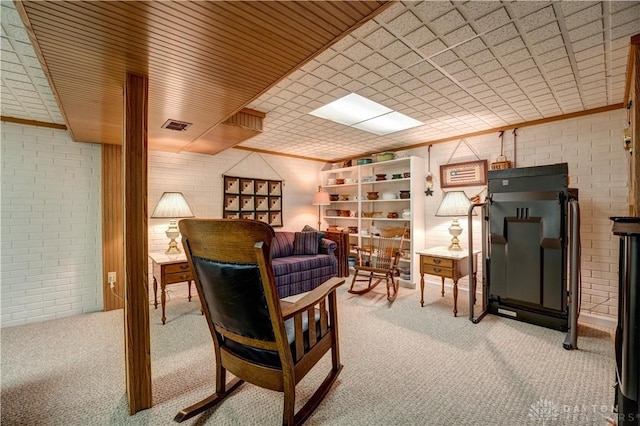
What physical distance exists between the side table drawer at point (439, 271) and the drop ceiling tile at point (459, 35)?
231cm

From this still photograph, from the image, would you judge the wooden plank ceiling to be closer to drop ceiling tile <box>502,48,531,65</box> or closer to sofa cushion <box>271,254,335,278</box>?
drop ceiling tile <box>502,48,531,65</box>

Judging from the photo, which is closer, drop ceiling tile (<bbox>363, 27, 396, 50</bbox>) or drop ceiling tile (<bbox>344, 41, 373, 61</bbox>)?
drop ceiling tile (<bbox>363, 27, 396, 50</bbox>)

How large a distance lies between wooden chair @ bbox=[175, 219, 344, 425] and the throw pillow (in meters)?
2.70

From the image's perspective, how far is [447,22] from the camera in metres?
1.62

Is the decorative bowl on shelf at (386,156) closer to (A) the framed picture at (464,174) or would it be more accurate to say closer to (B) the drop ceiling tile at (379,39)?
(A) the framed picture at (464,174)

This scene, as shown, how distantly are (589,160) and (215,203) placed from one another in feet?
16.0

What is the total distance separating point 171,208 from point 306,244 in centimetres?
202

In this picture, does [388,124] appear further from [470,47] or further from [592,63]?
[592,63]

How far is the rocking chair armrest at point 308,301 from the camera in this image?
141cm

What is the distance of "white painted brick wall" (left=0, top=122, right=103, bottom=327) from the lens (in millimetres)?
2943

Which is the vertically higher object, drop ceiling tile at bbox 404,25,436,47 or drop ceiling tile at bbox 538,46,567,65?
drop ceiling tile at bbox 404,25,436,47

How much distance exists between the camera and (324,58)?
6.56 feet

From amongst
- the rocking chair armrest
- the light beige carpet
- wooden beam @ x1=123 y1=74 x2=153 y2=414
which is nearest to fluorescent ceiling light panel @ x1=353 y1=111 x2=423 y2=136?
the rocking chair armrest

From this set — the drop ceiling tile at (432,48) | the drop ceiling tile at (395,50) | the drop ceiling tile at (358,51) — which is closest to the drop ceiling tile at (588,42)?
the drop ceiling tile at (432,48)
